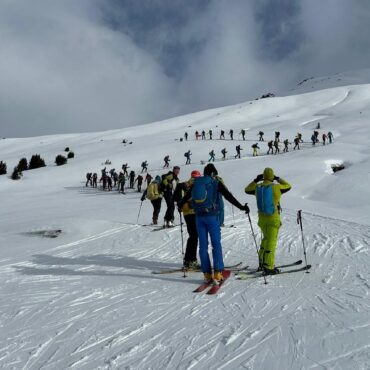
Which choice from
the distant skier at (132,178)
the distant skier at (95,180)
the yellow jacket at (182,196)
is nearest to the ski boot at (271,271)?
the yellow jacket at (182,196)

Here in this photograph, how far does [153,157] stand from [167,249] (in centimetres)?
2932

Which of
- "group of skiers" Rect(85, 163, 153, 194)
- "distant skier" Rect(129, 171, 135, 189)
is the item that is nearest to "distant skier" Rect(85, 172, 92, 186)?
"group of skiers" Rect(85, 163, 153, 194)

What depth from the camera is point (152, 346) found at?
4.35 meters

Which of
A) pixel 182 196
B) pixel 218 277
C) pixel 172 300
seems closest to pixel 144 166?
pixel 182 196

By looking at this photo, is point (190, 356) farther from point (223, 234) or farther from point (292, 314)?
point (223, 234)

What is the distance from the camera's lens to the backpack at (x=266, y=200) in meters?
6.88

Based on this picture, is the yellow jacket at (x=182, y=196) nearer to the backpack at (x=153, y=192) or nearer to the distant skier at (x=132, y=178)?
the backpack at (x=153, y=192)

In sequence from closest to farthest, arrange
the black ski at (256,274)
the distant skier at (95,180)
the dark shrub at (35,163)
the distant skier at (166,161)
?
the black ski at (256,274) < the distant skier at (95,180) < the distant skier at (166,161) < the dark shrub at (35,163)

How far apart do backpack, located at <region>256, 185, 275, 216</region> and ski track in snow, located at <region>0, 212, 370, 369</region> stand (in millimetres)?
1081

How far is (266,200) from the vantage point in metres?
6.89

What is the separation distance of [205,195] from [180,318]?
6.63ft

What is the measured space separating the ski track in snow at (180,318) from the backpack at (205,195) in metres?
1.21

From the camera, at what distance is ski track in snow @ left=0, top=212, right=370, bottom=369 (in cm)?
402

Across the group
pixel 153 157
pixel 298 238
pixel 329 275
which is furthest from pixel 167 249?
pixel 153 157
